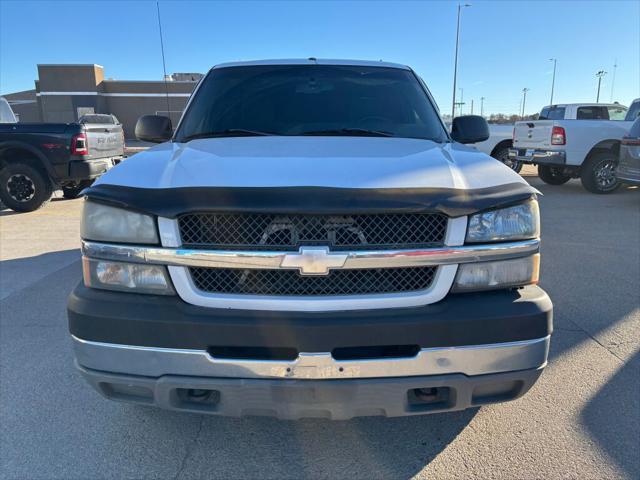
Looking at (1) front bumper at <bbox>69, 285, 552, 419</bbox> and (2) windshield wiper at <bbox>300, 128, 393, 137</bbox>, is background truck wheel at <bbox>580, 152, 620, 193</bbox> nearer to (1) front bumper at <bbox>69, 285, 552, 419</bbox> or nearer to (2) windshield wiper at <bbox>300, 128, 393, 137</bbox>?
(2) windshield wiper at <bbox>300, 128, 393, 137</bbox>

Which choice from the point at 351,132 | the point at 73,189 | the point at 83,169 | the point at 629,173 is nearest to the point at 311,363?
the point at 351,132

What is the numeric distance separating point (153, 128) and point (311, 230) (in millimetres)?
2336

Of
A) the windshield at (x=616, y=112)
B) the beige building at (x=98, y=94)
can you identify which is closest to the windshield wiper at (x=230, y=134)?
the windshield at (x=616, y=112)

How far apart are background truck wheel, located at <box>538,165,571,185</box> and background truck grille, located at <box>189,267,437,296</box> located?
12462mm

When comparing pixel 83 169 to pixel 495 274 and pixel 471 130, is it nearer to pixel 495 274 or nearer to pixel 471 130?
pixel 471 130

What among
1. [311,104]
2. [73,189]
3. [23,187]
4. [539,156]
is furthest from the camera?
[539,156]

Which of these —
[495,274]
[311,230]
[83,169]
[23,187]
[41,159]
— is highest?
[311,230]

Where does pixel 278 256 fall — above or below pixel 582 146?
above

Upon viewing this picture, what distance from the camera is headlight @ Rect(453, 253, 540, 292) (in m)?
1.96

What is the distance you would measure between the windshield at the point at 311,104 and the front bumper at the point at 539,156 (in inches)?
348

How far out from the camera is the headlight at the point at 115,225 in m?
1.94

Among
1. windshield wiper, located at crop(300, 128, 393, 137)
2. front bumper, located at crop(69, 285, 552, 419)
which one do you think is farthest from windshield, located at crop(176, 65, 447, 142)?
front bumper, located at crop(69, 285, 552, 419)

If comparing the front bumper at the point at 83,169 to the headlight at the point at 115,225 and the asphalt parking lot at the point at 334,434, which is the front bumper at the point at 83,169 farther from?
the headlight at the point at 115,225

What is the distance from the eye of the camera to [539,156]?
1145 cm
